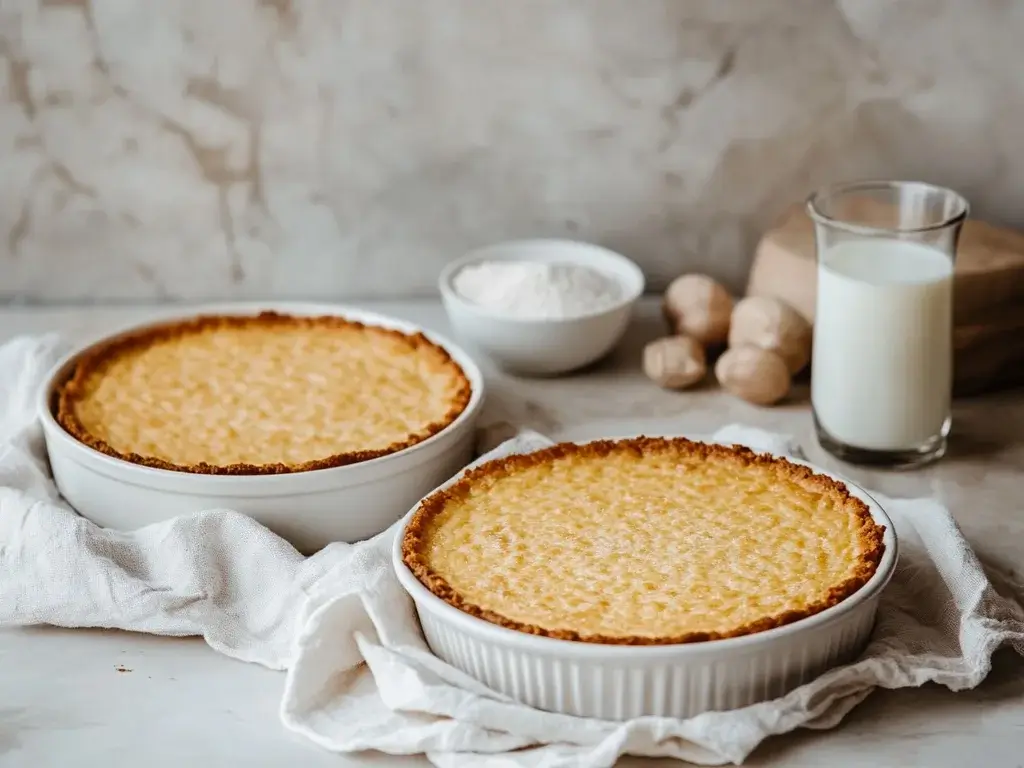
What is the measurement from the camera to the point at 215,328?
1732 mm

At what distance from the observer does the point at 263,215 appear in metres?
1.95

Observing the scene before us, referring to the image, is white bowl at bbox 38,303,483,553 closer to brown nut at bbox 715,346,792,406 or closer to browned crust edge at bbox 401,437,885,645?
browned crust edge at bbox 401,437,885,645

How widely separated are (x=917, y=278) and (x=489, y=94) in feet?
2.23

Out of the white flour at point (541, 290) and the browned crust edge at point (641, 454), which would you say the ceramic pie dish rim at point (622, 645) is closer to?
the browned crust edge at point (641, 454)

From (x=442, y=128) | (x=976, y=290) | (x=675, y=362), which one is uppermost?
(x=442, y=128)

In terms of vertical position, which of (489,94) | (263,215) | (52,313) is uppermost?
A: (489,94)

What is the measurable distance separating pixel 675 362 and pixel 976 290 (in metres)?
0.36

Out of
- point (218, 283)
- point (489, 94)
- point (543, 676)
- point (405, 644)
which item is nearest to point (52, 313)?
point (218, 283)

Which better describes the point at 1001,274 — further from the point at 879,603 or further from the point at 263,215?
the point at 263,215

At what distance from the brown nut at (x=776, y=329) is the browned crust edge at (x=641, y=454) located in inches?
12.9

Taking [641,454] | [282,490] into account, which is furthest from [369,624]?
[641,454]

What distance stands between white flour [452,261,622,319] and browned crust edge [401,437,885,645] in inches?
13.2

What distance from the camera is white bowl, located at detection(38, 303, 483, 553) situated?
137 centimetres

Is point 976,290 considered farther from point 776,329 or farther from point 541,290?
point 541,290
